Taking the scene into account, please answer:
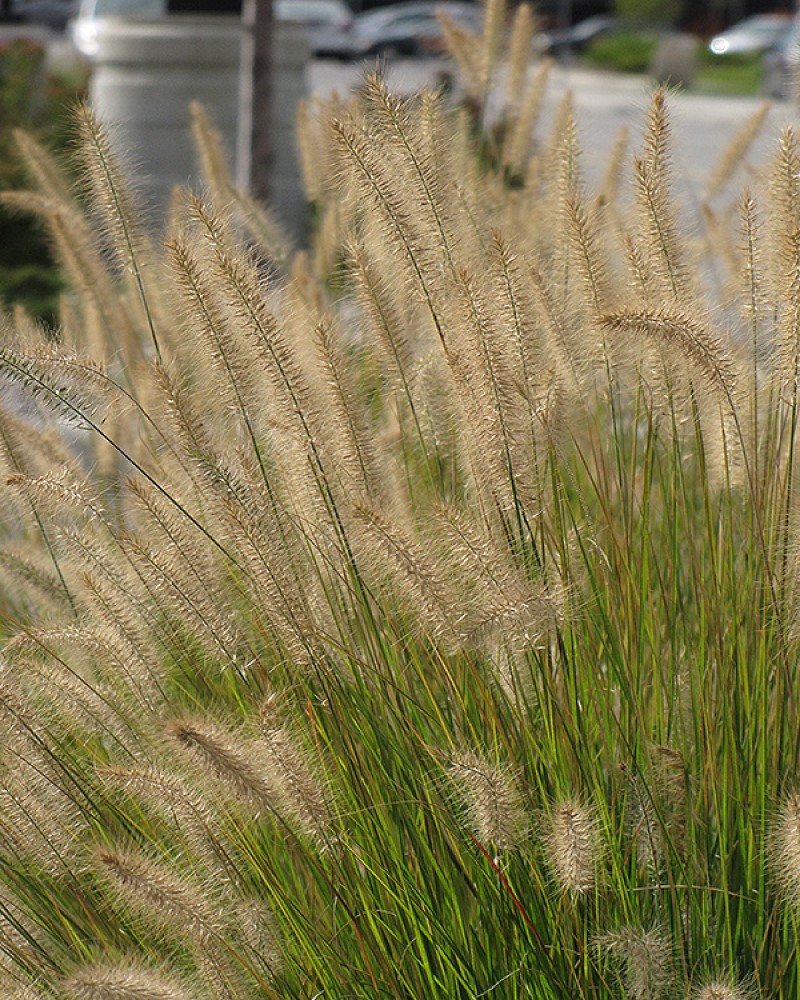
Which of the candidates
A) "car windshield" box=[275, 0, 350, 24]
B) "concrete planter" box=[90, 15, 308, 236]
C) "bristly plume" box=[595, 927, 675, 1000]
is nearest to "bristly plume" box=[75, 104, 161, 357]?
"bristly plume" box=[595, 927, 675, 1000]

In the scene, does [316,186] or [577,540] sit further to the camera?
[316,186]

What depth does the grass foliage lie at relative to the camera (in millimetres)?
1706

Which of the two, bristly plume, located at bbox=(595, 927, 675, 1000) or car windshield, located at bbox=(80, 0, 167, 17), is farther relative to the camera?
car windshield, located at bbox=(80, 0, 167, 17)

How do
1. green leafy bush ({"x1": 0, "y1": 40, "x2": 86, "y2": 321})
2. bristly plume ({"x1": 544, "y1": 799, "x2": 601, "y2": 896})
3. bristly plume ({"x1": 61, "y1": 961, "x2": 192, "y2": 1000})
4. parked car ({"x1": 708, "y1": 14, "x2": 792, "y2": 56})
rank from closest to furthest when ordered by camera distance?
1. bristly plume ({"x1": 61, "y1": 961, "x2": 192, "y2": 1000})
2. bristly plume ({"x1": 544, "y1": 799, "x2": 601, "y2": 896})
3. green leafy bush ({"x1": 0, "y1": 40, "x2": 86, "y2": 321})
4. parked car ({"x1": 708, "y1": 14, "x2": 792, "y2": 56})

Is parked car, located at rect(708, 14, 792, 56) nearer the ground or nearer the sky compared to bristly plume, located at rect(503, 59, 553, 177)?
nearer the ground

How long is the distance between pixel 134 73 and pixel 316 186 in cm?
630

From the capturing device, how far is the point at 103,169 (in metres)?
2.15

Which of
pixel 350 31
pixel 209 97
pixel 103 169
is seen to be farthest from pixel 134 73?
pixel 350 31

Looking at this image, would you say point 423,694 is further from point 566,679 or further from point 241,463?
point 241,463

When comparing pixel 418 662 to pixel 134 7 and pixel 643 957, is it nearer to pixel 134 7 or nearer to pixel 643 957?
pixel 643 957

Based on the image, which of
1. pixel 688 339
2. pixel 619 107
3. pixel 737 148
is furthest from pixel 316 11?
pixel 688 339

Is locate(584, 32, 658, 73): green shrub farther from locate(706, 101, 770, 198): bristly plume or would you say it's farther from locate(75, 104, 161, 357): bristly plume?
locate(75, 104, 161, 357): bristly plume

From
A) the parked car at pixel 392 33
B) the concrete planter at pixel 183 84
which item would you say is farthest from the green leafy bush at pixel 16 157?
the parked car at pixel 392 33

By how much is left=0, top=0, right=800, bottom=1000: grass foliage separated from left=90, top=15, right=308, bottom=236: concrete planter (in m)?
7.12
